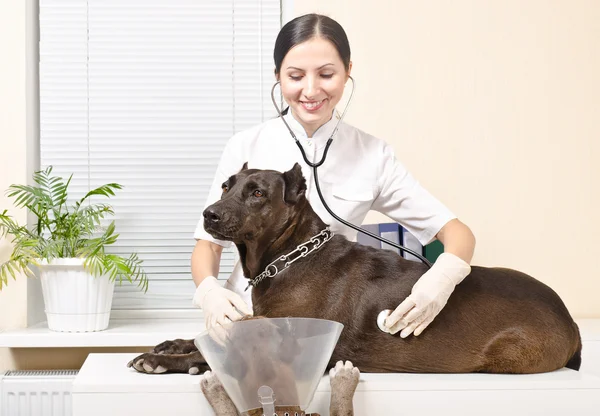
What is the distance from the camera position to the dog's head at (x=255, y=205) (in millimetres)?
1235

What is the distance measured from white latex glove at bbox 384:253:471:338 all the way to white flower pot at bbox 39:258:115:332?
1471 mm

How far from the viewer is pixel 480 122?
2.60 m

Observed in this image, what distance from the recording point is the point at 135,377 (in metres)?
1.19

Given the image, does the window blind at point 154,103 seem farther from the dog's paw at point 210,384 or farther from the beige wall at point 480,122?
the dog's paw at point 210,384

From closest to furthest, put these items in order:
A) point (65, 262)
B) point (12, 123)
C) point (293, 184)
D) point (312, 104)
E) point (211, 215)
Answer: point (211, 215) → point (293, 184) → point (312, 104) → point (65, 262) → point (12, 123)

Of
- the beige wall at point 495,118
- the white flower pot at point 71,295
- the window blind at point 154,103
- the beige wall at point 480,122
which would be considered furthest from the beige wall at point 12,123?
the beige wall at point 495,118

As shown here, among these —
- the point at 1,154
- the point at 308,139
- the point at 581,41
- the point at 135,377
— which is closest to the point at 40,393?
the point at 1,154

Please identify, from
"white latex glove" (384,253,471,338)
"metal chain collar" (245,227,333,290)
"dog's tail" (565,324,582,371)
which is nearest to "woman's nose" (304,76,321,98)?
"metal chain collar" (245,227,333,290)

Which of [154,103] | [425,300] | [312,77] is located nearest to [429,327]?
[425,300]

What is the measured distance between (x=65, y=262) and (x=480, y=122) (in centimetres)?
170

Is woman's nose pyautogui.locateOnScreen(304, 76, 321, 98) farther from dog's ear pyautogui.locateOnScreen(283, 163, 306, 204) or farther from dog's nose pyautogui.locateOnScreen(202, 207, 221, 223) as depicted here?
dog's nose pyautogui.locateOnScreen(202, 207, 221, 223)

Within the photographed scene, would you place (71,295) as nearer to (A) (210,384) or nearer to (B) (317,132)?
(B) (317,132)

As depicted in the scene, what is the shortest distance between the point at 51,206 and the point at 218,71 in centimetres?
90

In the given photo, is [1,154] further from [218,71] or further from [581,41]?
[581,41]
